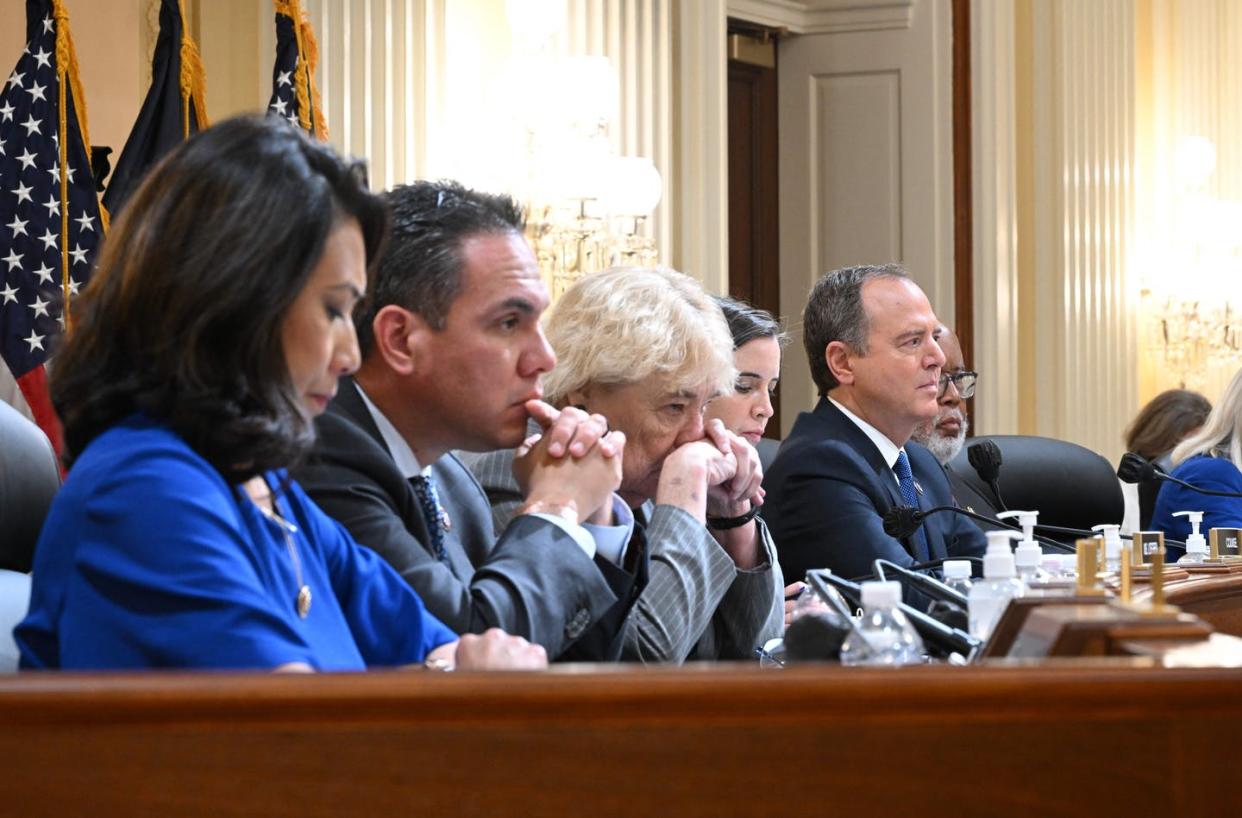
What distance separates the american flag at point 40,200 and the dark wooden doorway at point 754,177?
4380mm

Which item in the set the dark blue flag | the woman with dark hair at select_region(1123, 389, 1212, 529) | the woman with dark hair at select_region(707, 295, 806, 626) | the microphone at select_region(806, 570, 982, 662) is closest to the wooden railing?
the microphone at select_region(806, 570, 982, 662)

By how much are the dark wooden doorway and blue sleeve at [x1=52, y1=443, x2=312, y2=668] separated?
7.30 m

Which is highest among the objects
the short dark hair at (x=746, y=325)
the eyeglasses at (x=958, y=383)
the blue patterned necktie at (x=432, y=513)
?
the short dark hair at (x=746, y=325)

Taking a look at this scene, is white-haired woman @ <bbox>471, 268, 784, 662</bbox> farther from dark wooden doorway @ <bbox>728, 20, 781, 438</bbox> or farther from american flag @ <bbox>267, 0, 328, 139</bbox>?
dark wooden doorway @ <bbox>728, 20, 781, 438</bbox>

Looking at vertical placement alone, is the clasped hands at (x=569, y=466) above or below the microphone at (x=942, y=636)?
above

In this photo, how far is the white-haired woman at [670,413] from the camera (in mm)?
2971

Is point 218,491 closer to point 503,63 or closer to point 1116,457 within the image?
point 503,63

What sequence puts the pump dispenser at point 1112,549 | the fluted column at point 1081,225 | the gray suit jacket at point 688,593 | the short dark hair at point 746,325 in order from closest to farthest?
the gray suit jacket at point 688,593 → the pump dispenser at point 1112,549 → the short dark hair at point 746,325 → the fluted column at point 1081,225

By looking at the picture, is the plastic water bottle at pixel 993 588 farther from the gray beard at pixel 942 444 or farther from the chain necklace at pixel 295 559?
the gray beard at pixel 942 444

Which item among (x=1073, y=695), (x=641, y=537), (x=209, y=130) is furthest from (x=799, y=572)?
(x=1073, y=695)

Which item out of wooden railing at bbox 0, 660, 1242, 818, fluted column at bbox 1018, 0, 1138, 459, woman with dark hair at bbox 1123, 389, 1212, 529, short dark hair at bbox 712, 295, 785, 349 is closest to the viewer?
wooden railing at bbox 0, 660, 1242, 818

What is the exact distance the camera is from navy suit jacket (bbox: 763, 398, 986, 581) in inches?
149

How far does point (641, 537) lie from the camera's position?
107 inches

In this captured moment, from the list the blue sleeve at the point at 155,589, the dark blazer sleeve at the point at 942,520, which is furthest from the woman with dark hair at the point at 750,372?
the blue sleeve at the point at 155,589
